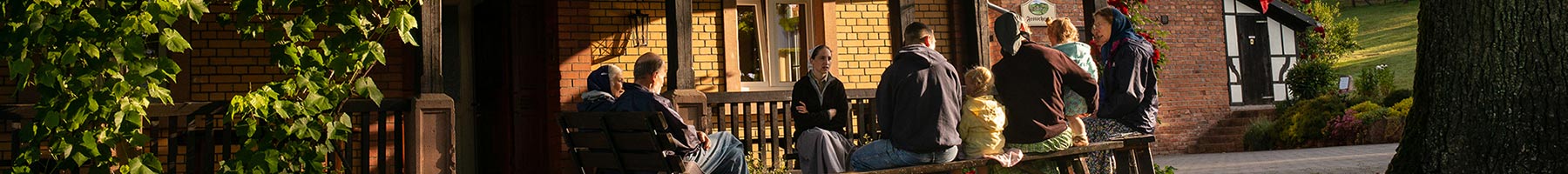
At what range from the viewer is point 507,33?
12.1 m

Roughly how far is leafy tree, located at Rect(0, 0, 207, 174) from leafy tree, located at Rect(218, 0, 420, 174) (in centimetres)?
38

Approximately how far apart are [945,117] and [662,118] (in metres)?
1.14

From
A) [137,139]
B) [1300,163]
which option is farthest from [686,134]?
[1300,163]

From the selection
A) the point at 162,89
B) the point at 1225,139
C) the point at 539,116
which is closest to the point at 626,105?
the point at 162,89

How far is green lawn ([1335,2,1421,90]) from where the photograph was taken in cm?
4362

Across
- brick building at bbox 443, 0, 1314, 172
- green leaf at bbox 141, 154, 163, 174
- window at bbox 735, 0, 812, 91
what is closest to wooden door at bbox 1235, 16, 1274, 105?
brick building at bbox 443, 0, 1314, 172

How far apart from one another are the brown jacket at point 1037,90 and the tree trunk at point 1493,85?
1.37 meters

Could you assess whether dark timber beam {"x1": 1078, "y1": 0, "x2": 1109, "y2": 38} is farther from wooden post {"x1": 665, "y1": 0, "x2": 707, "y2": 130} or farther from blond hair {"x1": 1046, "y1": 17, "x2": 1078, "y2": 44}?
blond hair {"x1": 1046, "y1": 17, "x2": 1078, "y2": 44}

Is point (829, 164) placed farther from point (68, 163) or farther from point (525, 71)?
point (525, 71)

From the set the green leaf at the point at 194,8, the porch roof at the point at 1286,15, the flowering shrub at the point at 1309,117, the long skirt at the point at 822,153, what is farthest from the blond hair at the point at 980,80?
the porch roof at the point at 1286,15

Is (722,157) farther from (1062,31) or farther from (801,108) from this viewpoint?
(801,108)

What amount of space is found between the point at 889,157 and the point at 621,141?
1.14 meters

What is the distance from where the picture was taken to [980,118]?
24.6ft

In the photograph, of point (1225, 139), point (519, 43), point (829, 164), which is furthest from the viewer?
point (1225, 139)
